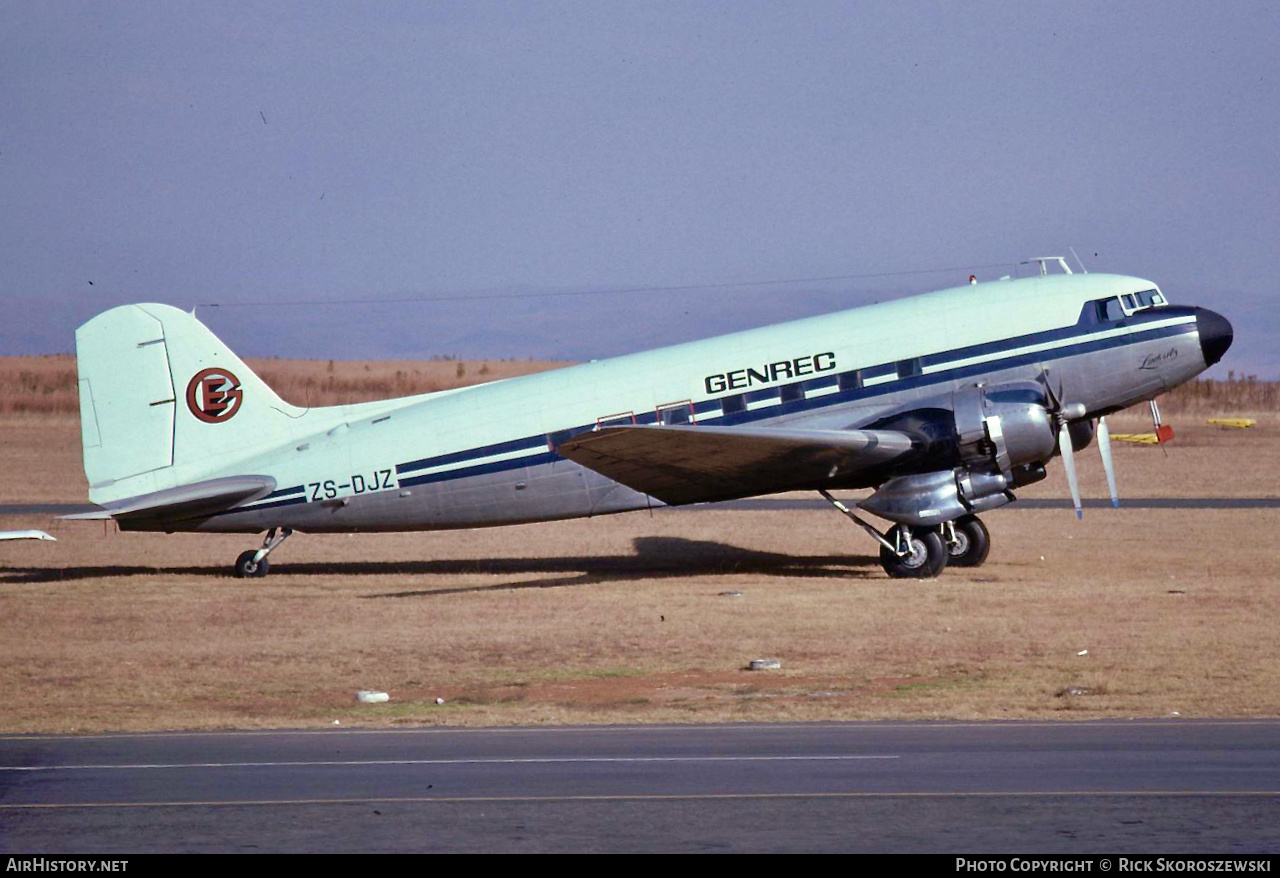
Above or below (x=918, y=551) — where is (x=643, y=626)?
below

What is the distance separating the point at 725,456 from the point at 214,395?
9617mm

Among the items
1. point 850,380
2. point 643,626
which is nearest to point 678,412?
point 850,380

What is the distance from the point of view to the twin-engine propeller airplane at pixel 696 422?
23.7 meters

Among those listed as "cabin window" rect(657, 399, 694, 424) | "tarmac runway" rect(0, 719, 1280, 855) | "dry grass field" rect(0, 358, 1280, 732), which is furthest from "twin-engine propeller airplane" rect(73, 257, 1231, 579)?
"tarmac runway" rect(0, 719, 1280, 855)

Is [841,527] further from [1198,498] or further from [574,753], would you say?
[574,753]

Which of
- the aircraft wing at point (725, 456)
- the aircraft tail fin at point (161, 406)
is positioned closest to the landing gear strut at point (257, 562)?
the aircraft tail fin at point (161, 406)

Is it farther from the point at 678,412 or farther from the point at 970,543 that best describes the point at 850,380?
the point at 970,543

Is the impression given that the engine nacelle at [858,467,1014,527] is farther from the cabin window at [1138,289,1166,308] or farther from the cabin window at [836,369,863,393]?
the cabin window at [1138,289,1166,308]

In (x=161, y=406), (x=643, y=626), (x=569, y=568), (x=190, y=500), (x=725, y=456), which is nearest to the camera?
(x=643, y=626)

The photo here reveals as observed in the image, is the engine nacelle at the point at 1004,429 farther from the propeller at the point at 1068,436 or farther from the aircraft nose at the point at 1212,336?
the aircraft nose at the point at 1212,336

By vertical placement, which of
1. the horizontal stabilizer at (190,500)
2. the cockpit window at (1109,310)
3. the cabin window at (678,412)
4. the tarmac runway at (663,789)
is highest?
the cockpit window at (1109,310)

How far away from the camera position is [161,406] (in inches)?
1030

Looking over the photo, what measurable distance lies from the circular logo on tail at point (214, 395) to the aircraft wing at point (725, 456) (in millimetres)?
6677

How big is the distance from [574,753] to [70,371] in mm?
104085
